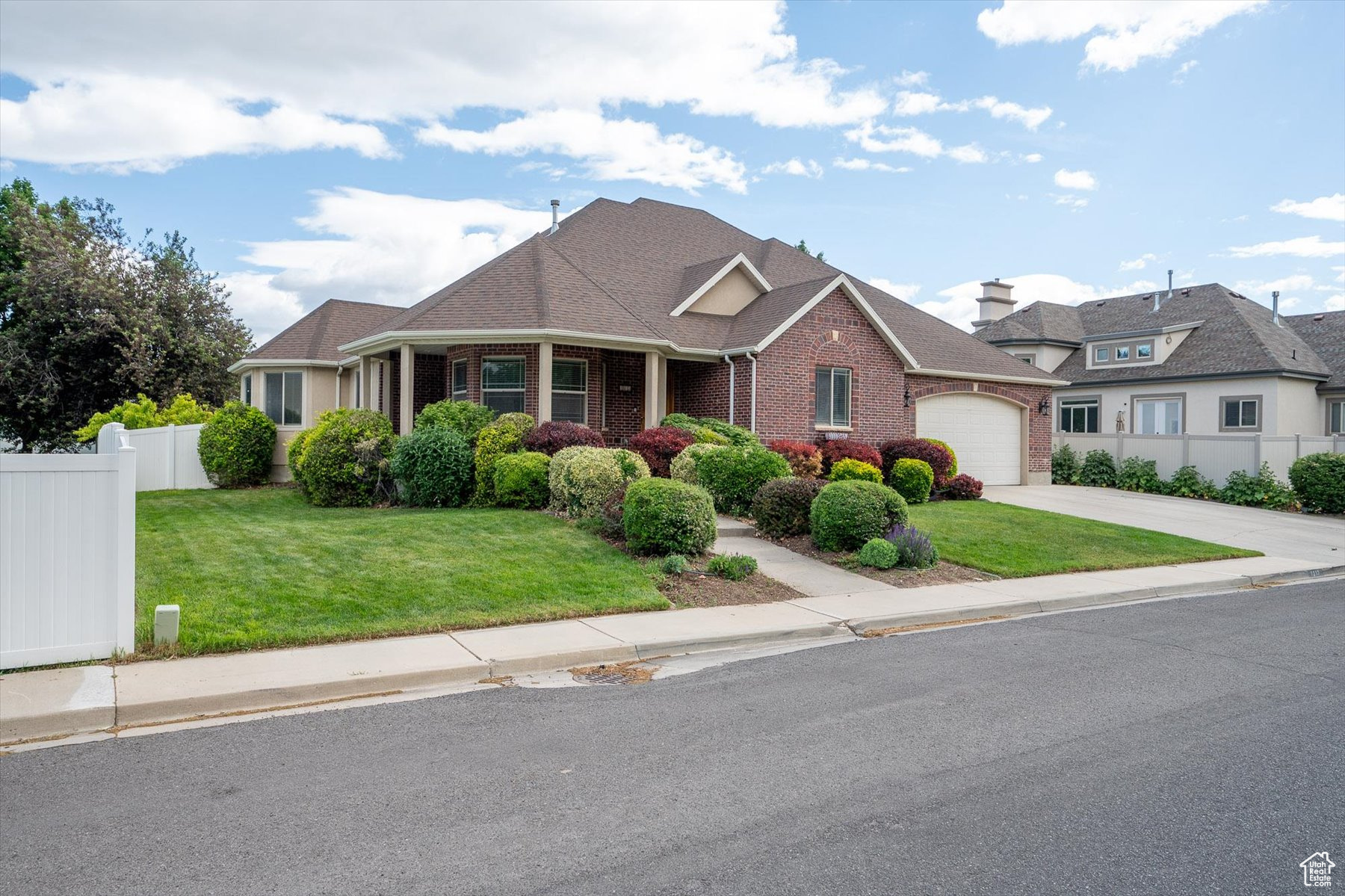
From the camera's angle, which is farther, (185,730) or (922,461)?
(922,461)

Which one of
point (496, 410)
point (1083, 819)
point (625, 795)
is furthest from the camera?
point (496, 410)

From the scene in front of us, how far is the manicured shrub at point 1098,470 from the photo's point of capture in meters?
27.1

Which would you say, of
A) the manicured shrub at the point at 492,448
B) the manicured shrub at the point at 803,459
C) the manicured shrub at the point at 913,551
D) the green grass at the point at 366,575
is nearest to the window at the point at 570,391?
the manicured shrub at the point at 492,448

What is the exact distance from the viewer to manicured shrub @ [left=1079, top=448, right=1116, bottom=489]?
27.1 meters

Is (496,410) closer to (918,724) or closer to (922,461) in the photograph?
(922,461)

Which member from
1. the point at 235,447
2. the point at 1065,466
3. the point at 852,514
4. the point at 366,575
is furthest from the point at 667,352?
the point at 1065,466

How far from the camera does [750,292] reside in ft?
79.1

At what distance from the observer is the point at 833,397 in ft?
72.3

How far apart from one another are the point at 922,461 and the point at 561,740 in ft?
53.4

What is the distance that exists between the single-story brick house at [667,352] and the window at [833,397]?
0.14 ft

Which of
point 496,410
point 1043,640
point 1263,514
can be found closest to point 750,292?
point 496,410

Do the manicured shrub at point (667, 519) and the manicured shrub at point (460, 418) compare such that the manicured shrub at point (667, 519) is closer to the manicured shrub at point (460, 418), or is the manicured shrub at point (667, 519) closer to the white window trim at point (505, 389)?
the manicured shrub at point (460, 418)

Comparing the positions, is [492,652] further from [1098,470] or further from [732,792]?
[1098,470]

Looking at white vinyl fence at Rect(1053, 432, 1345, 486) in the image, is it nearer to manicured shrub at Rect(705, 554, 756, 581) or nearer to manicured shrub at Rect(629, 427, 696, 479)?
manicured shrub at Rect(629, 427, 696, 479)
